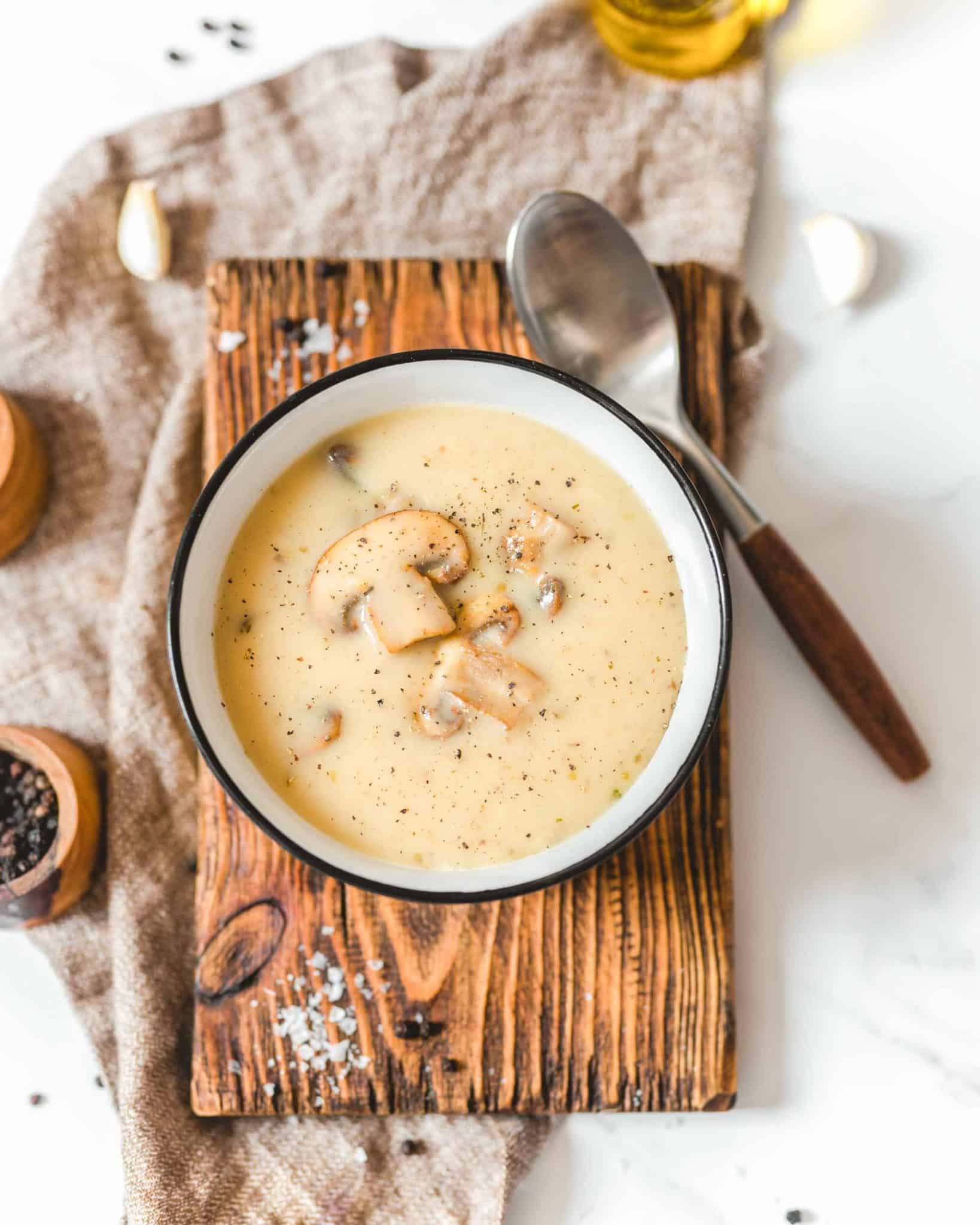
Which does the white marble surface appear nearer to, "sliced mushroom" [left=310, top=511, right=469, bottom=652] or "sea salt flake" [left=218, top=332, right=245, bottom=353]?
"sea salt flake" [left=218, top=332, right=245, bottom=353]

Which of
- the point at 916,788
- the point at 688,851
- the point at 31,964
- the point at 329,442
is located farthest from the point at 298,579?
the point at 916,788

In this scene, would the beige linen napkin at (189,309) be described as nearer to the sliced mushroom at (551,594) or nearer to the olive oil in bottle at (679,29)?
the olive oil in bottle at (679,29)

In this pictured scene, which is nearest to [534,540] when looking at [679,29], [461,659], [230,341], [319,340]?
[461,659]

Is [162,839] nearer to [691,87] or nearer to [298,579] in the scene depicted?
[298,579]

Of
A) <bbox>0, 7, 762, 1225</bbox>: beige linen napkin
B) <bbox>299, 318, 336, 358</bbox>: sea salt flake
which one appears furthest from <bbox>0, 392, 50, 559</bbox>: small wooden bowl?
<bbox>299, 318, 336, 358</bbox>: sea salt flake

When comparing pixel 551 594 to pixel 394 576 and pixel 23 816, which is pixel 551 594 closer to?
pixel 394 576
